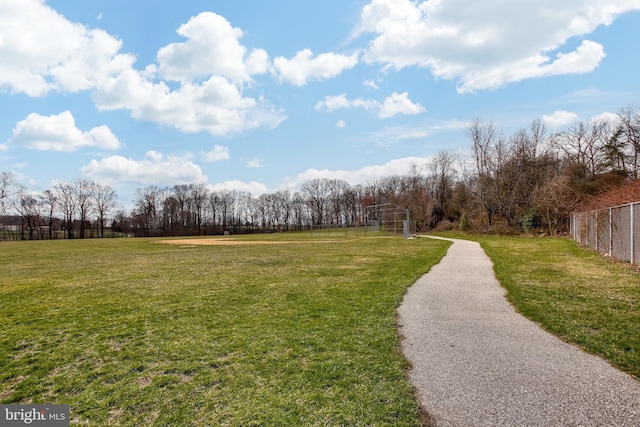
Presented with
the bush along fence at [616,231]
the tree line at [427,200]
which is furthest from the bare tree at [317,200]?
the bush along fence at [616,231]

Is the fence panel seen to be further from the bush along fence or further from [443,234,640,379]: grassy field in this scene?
[443,234,640,379]: grassy field

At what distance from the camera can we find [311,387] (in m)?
3.17

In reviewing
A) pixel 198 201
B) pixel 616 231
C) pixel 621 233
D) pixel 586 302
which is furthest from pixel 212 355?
pixel 198 201

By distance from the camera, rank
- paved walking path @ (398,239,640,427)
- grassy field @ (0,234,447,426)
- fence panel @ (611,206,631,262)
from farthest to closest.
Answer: fence panel @ (611,206,631,262) < grassy field @ (0,234,447,426) < paved walking path @ (398,239,640,427)

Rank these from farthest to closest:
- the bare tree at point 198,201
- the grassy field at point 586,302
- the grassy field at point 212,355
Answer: the bare tree at point 198,201 → the grassy field at point 586,302 → the grassy field at point 212,355

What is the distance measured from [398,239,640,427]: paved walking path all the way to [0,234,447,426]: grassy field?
290 millimetres

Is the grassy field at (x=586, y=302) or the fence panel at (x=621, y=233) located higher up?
the fence panel at (x=621, y=233)

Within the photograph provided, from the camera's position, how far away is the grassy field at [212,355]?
9.29 ft

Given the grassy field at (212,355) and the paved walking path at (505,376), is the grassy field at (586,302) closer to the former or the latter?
the paved walking path at (505,376)

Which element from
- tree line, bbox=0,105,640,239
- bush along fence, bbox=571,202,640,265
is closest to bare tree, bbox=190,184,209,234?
tree line, bbox=0,105,640,239

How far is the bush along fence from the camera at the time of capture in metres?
10.4

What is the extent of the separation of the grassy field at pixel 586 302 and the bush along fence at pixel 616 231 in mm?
656

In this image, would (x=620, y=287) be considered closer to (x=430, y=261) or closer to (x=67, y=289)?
(x=430, y=261)

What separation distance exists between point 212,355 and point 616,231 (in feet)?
45.2
